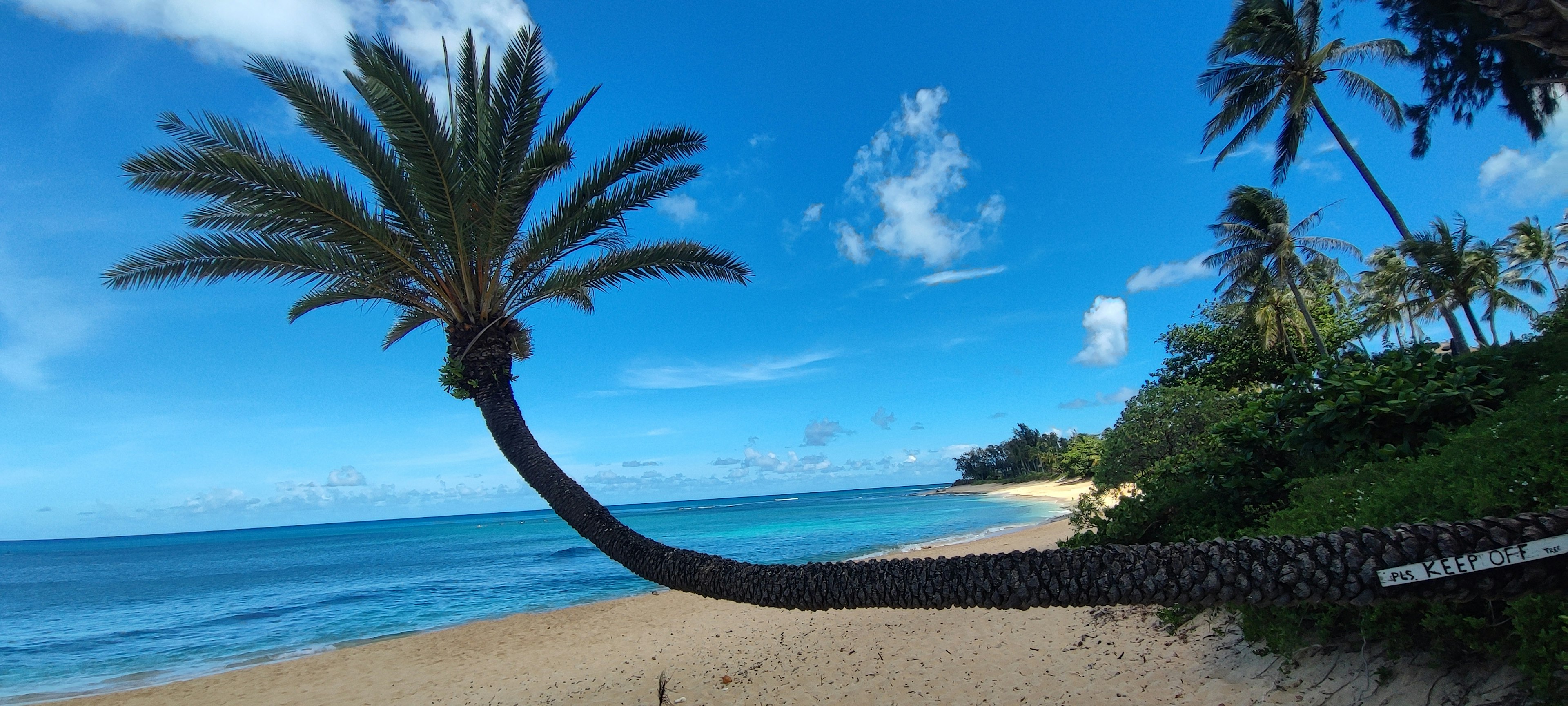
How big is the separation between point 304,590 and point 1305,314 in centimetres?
4313

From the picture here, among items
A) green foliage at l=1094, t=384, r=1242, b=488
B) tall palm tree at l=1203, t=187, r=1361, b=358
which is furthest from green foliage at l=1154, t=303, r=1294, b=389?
green foliage at l=1094, t=384, r=1242, b=488

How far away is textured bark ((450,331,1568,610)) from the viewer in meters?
2.54

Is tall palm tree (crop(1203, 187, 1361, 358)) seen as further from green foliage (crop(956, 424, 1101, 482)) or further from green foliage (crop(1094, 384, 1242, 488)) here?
green foliage (crop(956, 424, 1101, 482))

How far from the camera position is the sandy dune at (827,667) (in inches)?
197

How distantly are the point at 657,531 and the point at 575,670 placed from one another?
5696 cm

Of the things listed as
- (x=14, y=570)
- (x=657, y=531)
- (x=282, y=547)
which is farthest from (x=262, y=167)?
(x=282, y=547)

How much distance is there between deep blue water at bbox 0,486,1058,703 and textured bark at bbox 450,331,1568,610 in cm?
1652

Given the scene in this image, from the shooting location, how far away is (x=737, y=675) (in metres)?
9.55

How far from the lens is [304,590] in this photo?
2966cm

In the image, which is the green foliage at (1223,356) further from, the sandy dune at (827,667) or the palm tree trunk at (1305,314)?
the sandy dune at (827,667)

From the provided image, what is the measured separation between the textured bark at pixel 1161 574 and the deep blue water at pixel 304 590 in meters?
16.5

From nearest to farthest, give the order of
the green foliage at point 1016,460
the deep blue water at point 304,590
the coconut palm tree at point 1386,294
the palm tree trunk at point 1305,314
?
1. the deep blue water at point 304,590
2. the palm tree trunk at point 1305,314
3. the coconut palm tree at point 1386,294
4. the green foliage at point 1016,460

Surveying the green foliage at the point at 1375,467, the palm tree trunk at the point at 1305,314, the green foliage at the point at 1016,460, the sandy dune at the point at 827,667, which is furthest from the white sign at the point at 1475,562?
the green foliage at the point at 1016,460

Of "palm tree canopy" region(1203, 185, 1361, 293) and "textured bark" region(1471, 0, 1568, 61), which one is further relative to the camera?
"palm tree canopy" region(1203, 185, 1361, 293)
